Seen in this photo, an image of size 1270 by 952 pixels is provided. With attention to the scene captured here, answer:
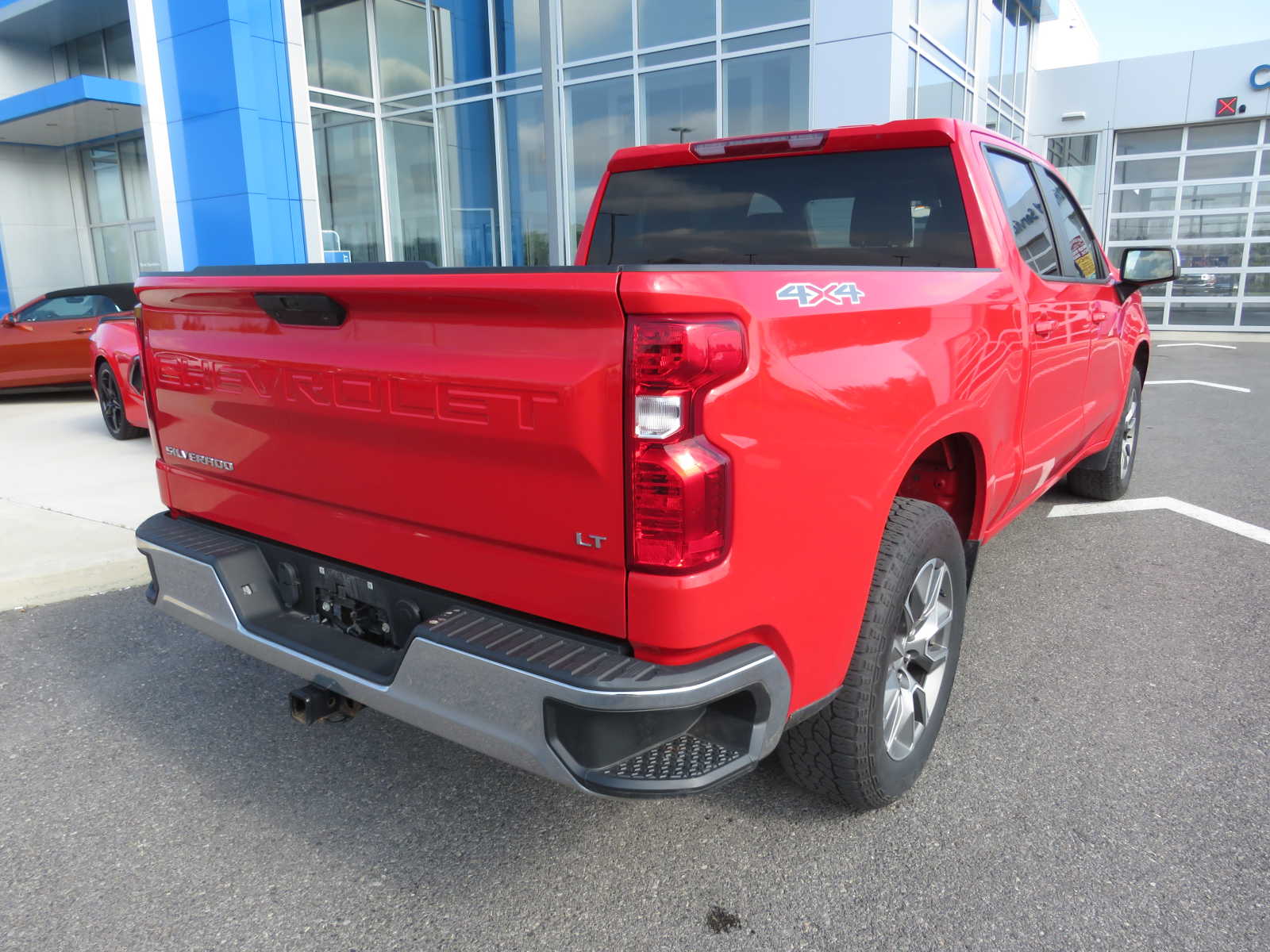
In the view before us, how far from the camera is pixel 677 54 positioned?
44.4ft

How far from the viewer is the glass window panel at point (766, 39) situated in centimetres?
1237

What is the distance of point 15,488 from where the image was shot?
639 cm

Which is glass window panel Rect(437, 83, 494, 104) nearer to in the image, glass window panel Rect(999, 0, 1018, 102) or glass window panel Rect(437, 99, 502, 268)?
glass window panel Rect(437, 99, 502, 268)

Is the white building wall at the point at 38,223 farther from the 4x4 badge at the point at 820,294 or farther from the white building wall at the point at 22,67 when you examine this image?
the 4x4 badge at the point at 820,294

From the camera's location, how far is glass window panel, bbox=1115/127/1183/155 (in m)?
20.2

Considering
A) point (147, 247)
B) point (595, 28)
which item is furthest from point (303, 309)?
point (147, 247)

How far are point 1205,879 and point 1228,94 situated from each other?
868 inches

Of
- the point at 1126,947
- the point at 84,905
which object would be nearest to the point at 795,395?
the point at 1126,947

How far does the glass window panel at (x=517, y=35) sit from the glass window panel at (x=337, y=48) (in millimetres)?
2686

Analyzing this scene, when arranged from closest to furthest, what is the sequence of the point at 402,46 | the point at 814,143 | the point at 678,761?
1. the point at 678,761
2. the point at 814,143
3. the point at 402,46

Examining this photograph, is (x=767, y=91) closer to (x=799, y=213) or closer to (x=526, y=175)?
(x=526, y=175)

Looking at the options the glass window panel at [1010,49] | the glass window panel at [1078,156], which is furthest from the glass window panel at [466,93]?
the glass window panel at [1078,156]

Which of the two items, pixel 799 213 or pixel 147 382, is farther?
pixel 799 213

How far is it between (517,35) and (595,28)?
1.56 metres
